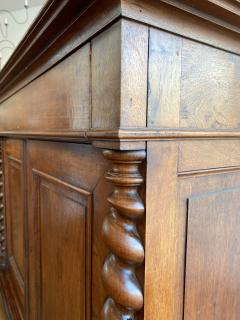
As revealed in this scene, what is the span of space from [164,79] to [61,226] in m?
0.38

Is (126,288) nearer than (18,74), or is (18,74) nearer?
(126,288)

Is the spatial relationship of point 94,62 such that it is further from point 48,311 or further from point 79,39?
point 48,311

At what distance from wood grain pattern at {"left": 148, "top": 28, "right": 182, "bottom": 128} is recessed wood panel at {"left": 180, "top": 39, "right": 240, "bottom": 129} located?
0.05 ft

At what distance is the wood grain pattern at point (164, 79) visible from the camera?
0.33 m

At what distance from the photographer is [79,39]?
41cm

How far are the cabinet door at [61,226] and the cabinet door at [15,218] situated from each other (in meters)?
0.20

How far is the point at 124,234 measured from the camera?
0.34 meters

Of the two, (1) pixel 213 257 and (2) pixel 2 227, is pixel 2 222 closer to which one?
(2) pixel 2 227

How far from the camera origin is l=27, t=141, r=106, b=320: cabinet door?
17.9 inches

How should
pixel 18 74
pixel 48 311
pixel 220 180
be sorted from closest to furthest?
pixel 220 180, pixel 48 311, pixel 18 74

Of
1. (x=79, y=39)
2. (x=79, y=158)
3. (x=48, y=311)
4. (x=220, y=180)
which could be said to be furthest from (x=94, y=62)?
(x=48, y=311)

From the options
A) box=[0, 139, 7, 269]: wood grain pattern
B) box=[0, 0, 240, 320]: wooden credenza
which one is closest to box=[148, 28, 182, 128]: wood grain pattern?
box=[0, 0, 240, 320]: wooden credenza

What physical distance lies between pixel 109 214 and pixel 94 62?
0.23 meters

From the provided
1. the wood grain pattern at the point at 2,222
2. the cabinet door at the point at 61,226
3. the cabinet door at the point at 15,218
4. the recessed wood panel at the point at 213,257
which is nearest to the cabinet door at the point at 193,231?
the recessed wood panel at the point at 213,257
